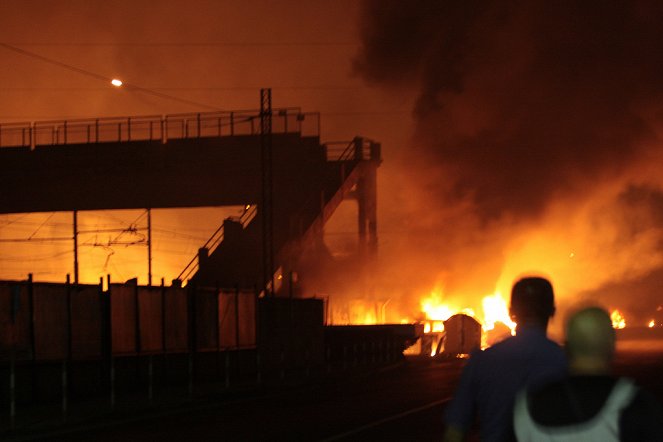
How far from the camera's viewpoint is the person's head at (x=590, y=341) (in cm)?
454

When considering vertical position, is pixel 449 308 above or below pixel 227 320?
below

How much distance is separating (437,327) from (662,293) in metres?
61.4

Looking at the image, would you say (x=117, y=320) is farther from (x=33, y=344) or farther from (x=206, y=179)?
(x=206, y=179)

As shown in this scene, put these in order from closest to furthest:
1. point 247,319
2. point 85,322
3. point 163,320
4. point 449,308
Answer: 1. point 85,322
2. point 163,320
3. point 247,319
4. point 449,308

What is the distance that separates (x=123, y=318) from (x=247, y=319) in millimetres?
8085

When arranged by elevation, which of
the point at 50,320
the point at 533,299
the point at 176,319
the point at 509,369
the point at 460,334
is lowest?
the point at 460,334

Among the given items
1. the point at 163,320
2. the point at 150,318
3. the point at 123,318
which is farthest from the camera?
the point at 163,320

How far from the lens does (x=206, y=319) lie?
33.3 m

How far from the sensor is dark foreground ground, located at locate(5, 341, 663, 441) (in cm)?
1828

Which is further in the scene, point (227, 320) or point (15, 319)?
point (227, 320)

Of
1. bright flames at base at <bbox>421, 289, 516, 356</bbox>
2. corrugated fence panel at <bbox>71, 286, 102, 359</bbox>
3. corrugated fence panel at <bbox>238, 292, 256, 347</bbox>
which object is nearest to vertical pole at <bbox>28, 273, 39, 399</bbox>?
corrugated fence panel at <bbox>71, 286, 102, 359</bbox>

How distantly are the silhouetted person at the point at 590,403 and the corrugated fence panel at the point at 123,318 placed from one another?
24.4 meters

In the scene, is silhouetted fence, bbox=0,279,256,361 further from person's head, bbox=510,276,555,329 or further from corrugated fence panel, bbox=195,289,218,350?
person's head, bbox=510,276,555,329

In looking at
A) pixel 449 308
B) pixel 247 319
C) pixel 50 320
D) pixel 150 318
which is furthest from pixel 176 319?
pixel 449 308
